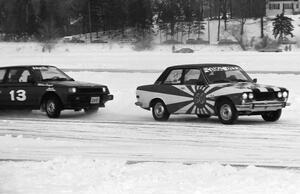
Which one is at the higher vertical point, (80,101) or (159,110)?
(80,101)

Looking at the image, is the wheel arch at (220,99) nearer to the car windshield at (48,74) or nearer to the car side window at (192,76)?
the car side window at (192,76)

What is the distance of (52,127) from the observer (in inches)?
566

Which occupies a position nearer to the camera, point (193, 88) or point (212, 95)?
point (212, 95)

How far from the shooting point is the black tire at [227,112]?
14.2 m

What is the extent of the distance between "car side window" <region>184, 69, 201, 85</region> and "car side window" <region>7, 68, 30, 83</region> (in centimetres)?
479

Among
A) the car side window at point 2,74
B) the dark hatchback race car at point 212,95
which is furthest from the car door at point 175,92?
the car side window at point 2,74

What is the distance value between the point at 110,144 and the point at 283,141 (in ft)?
10.6

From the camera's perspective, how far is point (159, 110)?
16.0 meters

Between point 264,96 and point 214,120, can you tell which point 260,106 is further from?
point 214,120

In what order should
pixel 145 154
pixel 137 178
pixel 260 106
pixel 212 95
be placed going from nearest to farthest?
pixel 137 178
pixel 145 154
pixel 260 106
pixel 212 95

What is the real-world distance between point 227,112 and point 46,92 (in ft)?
17.6

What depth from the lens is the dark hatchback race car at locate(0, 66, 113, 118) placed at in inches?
653

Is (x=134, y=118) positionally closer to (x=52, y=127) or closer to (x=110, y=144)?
(x=52, y=127)

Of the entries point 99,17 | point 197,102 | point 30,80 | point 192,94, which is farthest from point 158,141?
point 99,17
